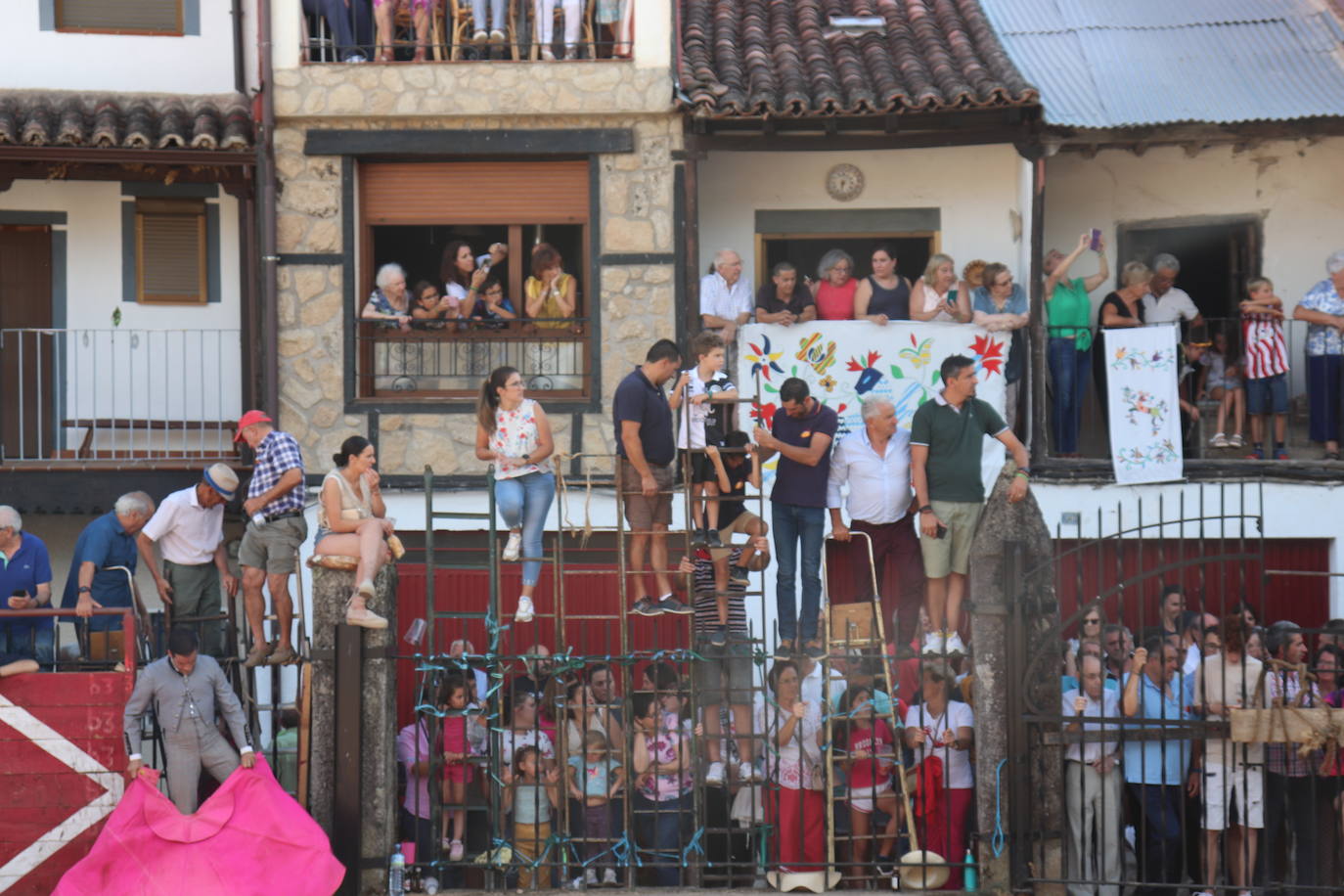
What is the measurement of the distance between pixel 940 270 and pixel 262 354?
5525 millimetres

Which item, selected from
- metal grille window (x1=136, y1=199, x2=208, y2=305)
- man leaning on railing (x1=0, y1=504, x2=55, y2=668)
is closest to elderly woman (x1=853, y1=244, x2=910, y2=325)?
metal grille window (x1=136, y1=199, x2=208, y2=305)

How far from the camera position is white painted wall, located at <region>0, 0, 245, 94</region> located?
15328mm

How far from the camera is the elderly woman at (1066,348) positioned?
1466 cm

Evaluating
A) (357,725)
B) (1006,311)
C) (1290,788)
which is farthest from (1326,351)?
(357,725)

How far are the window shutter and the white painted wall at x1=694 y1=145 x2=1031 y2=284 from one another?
15.6ft

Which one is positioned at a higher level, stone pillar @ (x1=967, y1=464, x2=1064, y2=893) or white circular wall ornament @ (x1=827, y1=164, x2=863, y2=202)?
white circular wall ornament @ (x1=827, y1=164, x2=863, y2=202)

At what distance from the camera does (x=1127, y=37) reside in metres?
15.5

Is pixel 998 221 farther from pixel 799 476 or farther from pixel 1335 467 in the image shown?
pixel 799 476

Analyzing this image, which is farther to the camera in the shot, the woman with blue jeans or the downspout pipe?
the downspout pipe

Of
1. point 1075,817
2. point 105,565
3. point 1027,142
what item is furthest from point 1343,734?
point 105,565

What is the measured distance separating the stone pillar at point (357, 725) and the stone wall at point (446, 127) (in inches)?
194

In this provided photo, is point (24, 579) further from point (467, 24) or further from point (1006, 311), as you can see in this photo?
point (1006, 311)

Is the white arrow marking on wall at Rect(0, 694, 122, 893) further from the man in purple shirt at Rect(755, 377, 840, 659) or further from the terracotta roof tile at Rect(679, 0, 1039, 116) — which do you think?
the terracotta roof tile at Rect(679, 0, 1039, 116)

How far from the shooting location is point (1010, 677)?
9.62 m
